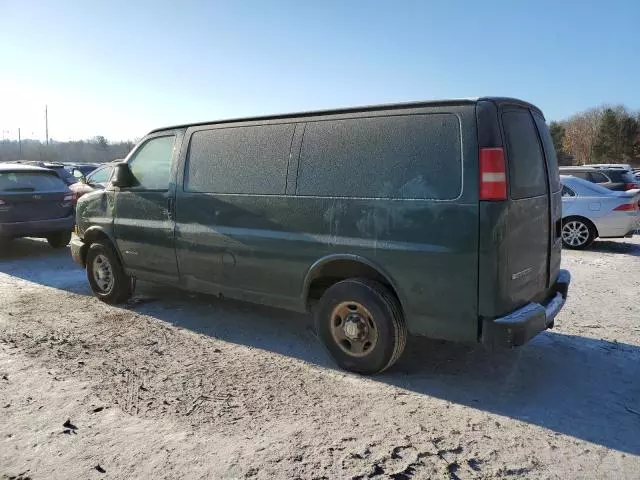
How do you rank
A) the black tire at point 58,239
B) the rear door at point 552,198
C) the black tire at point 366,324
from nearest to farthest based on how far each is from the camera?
the black tire at point 366,324, the rear door at point 552,198, the black tire at point 58,239

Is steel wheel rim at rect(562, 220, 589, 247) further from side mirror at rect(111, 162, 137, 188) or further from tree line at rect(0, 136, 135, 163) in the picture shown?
tree line at rect(0, 136, 135, 163)

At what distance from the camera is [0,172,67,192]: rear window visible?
955cm

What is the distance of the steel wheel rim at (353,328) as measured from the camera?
4125mm

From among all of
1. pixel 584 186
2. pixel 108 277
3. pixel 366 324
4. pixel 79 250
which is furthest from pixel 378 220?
pixel 584 186

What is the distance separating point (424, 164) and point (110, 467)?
2.74 m

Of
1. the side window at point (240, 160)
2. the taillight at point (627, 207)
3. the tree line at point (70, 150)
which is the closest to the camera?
the side window at point (240, 160)

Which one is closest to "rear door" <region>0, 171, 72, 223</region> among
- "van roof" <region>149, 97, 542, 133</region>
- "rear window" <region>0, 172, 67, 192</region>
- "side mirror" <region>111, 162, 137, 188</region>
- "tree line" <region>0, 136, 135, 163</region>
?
"rear window" <region>0, 172, 67, 192</region>

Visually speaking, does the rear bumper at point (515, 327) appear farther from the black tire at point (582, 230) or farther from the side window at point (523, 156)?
the black tire at point (582, 230)

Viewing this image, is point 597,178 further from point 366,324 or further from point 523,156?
point 366,324

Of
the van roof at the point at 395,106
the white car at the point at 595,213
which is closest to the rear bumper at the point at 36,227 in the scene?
the van roof at the point at 395,106

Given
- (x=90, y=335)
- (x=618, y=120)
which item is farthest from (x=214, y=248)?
(x=618, y=120)

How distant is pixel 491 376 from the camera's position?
420 centimetres

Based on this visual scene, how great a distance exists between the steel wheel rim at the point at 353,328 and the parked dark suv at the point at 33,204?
7556 mm

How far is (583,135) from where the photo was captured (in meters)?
65.2
